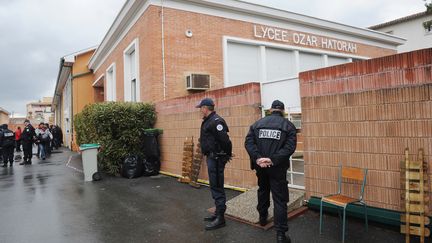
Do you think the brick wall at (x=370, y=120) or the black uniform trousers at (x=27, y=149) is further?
the black uniform trousers at (x=27, y=149)

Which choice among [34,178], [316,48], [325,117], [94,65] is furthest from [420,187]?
[94,65]

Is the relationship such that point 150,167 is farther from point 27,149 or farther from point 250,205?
point 27,149

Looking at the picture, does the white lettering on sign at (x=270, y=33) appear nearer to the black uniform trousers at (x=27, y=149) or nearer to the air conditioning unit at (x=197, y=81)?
the air conditioning unit at (x=197, y=81)

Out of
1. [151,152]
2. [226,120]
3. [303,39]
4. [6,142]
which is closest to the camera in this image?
[226,120]

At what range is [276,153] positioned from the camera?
12.1 feet

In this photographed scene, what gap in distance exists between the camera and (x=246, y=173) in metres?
6.11

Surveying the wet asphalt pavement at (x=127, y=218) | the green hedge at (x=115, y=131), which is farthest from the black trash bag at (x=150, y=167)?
the wet asphalt pavement at (x=127, y=218)

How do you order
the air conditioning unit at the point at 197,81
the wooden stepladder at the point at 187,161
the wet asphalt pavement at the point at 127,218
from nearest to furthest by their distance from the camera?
the wet asphalt pavement at the point at 127,218
the wooden stepladder at the point at 187,161
the air conditioning unit at the point at 197,81

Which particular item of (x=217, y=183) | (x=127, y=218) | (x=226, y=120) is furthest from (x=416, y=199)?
(x=127, y=218)

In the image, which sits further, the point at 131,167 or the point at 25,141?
the point at 25,141

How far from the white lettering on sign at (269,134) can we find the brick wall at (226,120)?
209 cm

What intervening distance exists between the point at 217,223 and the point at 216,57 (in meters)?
7.66

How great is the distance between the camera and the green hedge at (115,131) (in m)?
8.75

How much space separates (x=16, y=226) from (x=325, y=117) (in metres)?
5.14
